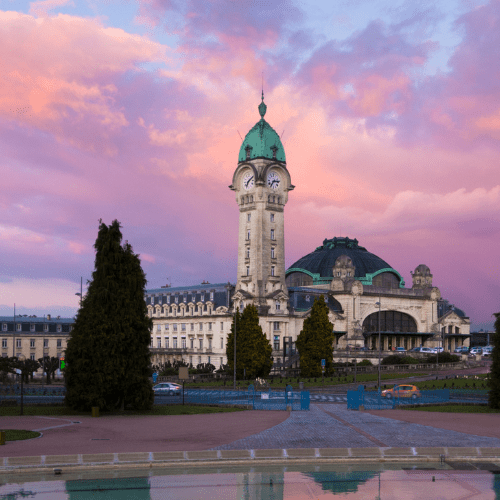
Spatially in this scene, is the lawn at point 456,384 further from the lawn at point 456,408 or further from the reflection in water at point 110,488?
the reflection in water at point 110,488

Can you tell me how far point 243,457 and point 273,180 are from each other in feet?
315

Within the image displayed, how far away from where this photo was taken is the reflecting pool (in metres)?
22.2

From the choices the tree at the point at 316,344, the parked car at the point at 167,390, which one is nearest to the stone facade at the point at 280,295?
the tree at the point at 316,344

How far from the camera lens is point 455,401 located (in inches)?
2261

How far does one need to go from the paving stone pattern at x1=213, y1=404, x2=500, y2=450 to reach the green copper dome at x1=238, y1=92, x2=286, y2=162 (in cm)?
8193

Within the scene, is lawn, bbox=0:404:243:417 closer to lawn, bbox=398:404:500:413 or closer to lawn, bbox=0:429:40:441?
lawn, bbox=0:429:40:441

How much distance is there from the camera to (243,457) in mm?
27797

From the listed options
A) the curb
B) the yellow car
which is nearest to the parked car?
the yellow car

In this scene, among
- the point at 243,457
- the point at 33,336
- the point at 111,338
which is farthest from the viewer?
the point at 33,336

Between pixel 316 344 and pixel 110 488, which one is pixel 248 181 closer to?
pixel 316 344

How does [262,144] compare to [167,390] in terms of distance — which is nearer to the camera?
[167,390]

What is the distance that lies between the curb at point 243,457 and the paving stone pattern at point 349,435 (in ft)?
7.06

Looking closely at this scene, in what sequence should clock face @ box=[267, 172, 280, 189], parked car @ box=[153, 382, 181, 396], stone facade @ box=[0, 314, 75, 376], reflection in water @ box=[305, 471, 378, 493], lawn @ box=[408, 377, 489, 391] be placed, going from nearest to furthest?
1. reflection in water @ box=[305, 471, 378, 493]
2. parked car @ box=[153, 382, 181, 396]
3. lawn @ box=[408, 377, 489, 391]
4. clock face @ box=[267, 172, 280, 189]
5. stone facade @ box=[0, 314, 75, 376]

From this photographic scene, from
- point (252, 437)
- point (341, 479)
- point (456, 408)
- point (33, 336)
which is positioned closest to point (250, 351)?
point (456, 408)
